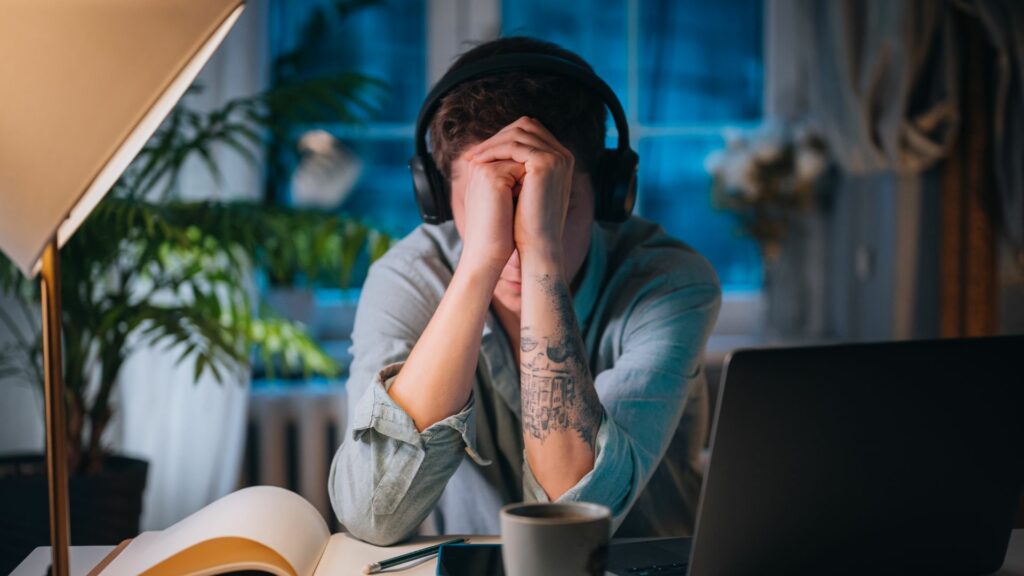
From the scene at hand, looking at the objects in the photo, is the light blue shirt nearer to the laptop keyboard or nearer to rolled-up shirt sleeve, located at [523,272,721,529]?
rolled-up shirt sleeve, located at [523,272,721,529]

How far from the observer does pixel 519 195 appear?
1.06 metres

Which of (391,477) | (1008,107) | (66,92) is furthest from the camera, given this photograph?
(1008,107)

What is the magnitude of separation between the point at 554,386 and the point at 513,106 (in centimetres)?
33

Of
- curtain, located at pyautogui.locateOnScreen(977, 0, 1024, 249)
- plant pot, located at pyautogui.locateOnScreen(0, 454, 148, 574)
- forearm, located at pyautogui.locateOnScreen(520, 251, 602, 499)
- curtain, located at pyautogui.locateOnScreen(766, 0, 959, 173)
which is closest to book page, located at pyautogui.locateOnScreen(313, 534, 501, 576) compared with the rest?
forearm, located at pyautogui.locateOnScreen(520, 251, 602, 499)

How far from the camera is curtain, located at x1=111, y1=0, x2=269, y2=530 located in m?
2.55

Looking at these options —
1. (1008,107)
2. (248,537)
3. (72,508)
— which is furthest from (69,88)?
(1008,107)

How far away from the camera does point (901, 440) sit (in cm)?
72

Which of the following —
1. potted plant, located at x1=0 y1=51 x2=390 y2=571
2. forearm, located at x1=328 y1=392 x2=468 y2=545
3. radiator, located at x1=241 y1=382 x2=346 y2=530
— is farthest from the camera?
radiator, located at x1=241 y1=382 x2=346 y2=530

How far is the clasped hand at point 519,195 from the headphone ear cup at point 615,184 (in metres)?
0.13

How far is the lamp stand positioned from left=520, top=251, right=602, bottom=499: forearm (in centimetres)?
48

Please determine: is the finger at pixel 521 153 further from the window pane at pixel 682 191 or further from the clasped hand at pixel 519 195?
the window pane at pixel 682 191

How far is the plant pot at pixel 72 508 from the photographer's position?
1927mm

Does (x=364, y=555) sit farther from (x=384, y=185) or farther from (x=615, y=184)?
(x=384, y=185)

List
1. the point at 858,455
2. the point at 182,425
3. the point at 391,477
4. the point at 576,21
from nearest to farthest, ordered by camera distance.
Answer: the point at 858,455
the point at 391,477
the point at 182,425
the point at 576,21
